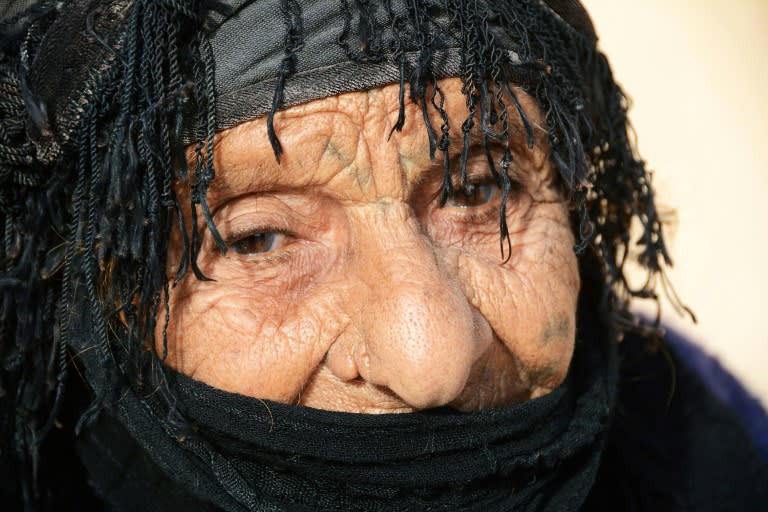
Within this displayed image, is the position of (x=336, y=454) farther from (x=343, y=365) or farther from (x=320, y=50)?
(x=320, y=50)

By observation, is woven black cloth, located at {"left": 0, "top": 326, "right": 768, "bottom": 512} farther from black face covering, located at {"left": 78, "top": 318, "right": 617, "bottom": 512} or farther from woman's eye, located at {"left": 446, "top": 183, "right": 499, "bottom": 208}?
woman's eye, located at {"left": 446, "top": 183, "right": 499, "bottom": 208}

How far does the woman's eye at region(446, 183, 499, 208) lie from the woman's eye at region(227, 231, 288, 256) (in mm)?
421

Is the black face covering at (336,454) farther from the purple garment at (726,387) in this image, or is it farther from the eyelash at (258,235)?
the purple garment at (726,387)

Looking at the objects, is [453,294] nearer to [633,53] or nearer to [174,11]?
[174,11]

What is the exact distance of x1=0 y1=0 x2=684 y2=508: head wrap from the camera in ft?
5.34

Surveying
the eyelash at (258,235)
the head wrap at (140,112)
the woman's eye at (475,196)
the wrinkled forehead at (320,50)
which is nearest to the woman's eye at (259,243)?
the eyelash at (258,235)

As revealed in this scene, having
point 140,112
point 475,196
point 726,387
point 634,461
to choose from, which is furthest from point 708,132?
point 140,112

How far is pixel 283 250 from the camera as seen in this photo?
180cm

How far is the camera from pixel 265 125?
5.51 ft

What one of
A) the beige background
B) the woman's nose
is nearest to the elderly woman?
the woman's nose

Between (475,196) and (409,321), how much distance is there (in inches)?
19.5

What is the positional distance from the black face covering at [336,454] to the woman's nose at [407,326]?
0.12 meters

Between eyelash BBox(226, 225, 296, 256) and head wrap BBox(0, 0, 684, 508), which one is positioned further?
eyelash BBox(226, 225, 296, 256)

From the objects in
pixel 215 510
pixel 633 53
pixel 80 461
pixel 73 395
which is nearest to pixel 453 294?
pixel 215 510
